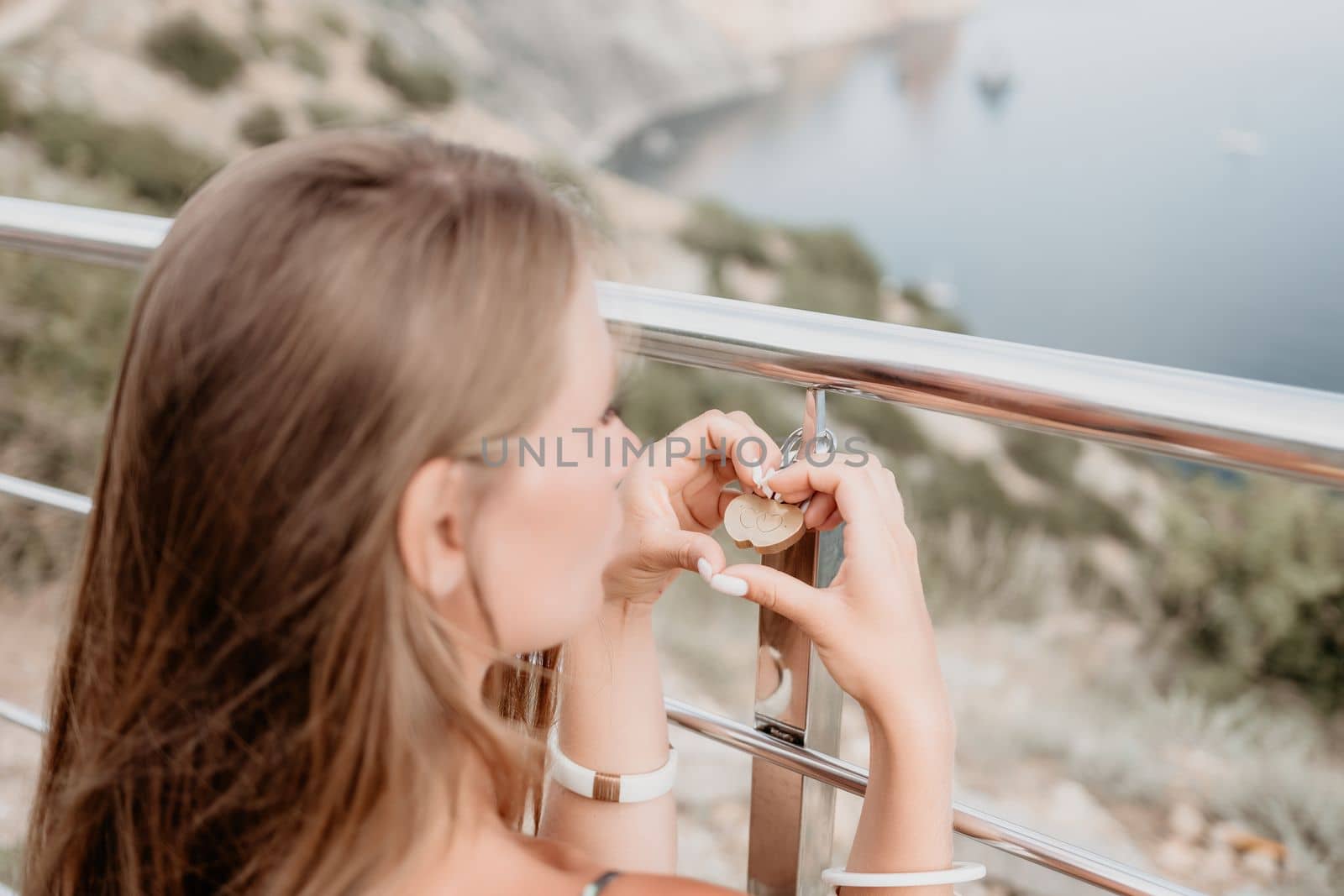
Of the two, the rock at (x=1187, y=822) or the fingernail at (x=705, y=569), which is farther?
the rock at (x=1187, y=822)

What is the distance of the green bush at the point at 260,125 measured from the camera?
13203 mm

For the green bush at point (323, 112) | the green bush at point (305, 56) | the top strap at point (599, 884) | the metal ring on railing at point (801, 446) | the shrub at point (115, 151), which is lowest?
the top strap at point (599, 884)

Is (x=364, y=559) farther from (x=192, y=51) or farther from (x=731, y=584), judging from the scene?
(x=192, y=51)

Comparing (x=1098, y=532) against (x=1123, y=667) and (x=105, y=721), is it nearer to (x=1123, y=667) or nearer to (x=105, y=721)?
(x=1123, y=667)

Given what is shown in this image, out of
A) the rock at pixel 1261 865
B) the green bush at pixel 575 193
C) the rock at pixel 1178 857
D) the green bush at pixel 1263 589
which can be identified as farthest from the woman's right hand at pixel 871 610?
the green bush at pixel 1263 589

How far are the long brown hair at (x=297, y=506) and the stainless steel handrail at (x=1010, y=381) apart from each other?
24 centimetres

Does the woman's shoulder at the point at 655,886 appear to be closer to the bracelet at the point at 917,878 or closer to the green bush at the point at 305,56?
the bracelet at the point at 917,878

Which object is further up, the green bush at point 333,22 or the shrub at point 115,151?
the green bush at point 333,22

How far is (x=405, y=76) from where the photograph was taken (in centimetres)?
1650

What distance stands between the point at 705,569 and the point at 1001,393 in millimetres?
315

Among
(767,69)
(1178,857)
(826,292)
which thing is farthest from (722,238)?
(1178,857)

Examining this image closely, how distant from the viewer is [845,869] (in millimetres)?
955

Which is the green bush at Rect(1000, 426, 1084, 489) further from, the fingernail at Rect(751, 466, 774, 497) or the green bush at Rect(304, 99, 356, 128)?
the fingernail at Rect(751, 466, 774, 497)

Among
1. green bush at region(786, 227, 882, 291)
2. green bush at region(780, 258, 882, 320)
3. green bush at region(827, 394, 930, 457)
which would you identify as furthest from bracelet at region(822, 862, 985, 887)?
green bush at region(786, 227, 882, 291)
